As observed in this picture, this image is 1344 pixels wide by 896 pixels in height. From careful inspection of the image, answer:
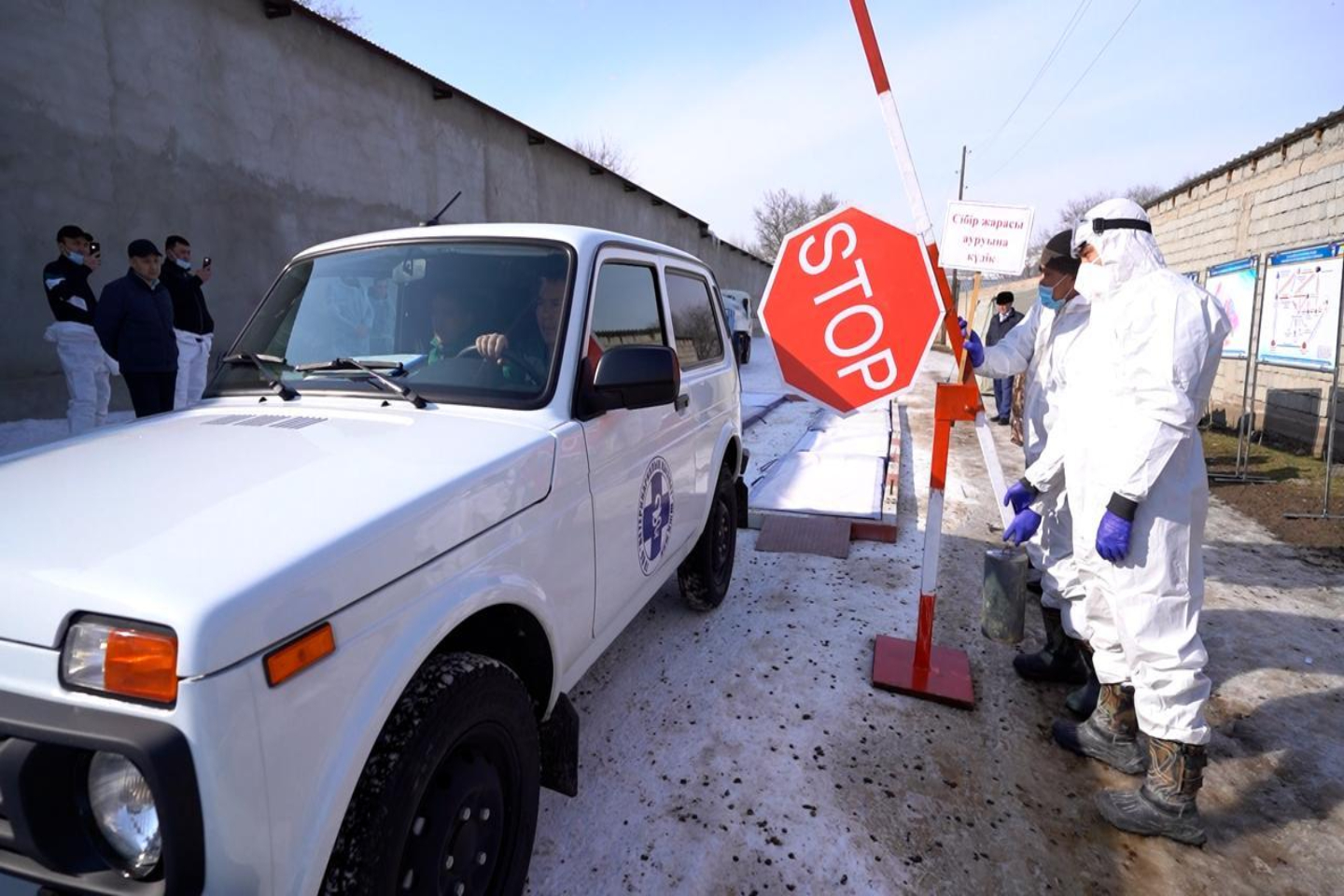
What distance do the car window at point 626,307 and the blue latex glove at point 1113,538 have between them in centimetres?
190

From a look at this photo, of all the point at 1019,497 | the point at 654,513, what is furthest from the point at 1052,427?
the point at 654,513

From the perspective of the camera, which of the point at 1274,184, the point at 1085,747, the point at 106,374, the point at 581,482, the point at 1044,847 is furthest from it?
the point at 1274,184

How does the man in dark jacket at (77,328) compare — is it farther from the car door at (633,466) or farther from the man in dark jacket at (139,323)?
the car door at (633,466)

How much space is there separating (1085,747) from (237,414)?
3484 millimetres

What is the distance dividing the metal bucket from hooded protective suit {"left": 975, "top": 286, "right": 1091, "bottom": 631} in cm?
13

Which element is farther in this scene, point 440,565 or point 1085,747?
point 1085,747

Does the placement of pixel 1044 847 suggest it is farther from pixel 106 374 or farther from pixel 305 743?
pixel 106 374

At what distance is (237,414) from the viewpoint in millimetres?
2230

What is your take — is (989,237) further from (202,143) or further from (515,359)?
(202,143)

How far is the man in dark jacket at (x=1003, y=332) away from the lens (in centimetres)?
1070

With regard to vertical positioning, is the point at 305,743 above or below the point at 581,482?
below

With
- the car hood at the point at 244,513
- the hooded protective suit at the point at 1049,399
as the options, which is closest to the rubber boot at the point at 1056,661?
the hooded protective suit at the point at 1049,399

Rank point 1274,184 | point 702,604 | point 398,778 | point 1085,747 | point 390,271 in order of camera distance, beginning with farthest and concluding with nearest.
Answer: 1. point 1274,184
2. point 702,604
3. point 1085,747
4. point 390,271
5. point 398,778

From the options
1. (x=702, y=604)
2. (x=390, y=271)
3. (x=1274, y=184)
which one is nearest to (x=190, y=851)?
(x=390, y=271)
